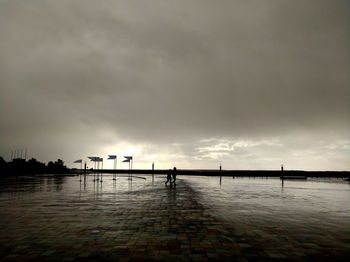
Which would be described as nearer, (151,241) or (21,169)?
(151,241)

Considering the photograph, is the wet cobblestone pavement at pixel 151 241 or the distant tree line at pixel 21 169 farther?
the distant tree line at pixel 21 169

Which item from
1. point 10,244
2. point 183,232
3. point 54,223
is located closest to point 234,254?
point 183,232

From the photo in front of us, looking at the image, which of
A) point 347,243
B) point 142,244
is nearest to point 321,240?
point 347,243

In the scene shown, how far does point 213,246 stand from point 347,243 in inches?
161

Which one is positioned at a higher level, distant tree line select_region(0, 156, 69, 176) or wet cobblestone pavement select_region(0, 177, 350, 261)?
wet cobblestone pavement select_region(0, 177, 350, 261)

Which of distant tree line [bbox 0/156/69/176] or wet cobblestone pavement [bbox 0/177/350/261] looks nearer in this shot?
wet cobblestone pavement [bbox 0/177/350/261]

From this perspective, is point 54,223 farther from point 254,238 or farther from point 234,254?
point 254,238

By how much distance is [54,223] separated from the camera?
26.7 feet

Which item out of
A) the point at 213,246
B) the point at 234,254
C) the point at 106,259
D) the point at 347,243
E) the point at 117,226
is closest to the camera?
the point at 106,259

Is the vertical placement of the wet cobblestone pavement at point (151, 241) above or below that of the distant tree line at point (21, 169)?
above

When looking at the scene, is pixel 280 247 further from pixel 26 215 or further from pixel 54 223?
pixel 26 215

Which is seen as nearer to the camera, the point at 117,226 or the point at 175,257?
the point at 175,257

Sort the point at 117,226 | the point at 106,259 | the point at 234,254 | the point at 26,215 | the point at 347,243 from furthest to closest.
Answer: the point at 26,215 → the point at 117,226 → the point at 347,243 → the point at 234,254 → the point at 106,259

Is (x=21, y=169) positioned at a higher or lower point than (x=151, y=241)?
lower
